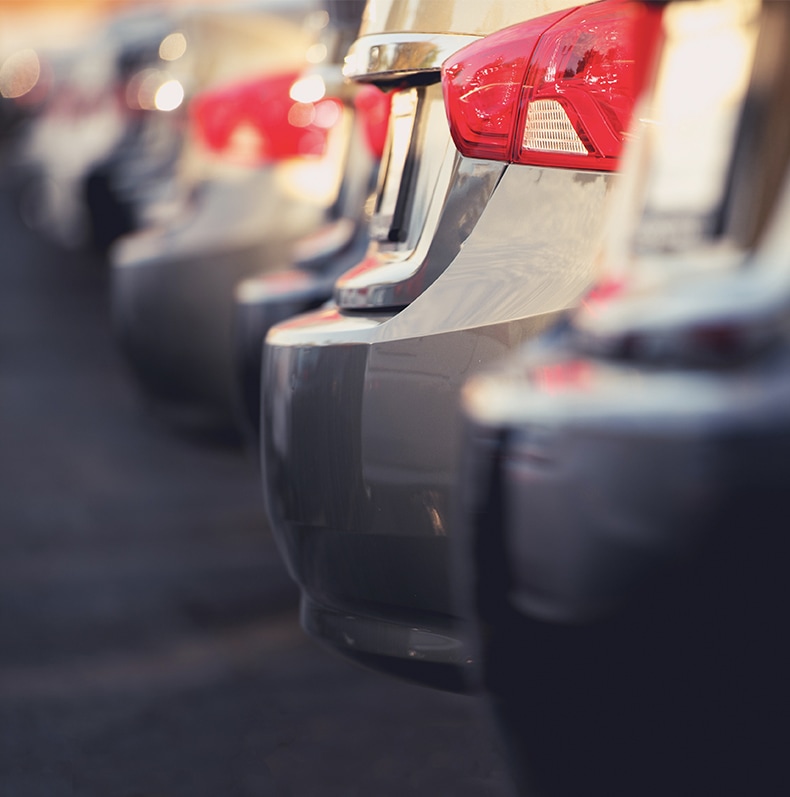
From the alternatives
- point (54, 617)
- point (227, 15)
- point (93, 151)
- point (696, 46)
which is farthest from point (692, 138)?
point (93, 151)

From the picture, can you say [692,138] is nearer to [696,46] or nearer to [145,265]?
[696,46]

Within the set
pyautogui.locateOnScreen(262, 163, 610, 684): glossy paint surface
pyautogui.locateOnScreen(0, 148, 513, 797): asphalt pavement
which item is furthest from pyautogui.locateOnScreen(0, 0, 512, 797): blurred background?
pyautogui.locateOnScreen(262, 163, 610, 684): glossy paint surface

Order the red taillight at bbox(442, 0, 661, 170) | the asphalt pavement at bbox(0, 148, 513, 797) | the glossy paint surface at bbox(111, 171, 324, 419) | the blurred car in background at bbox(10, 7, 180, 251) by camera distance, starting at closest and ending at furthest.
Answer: the red taillight at bbox(442, 0, 661, 170), the asphalt pavement at bbox(0, 148, 513, 797), the glossy paint surface at bbox(111, 171, 324, 419), the blurred car in background at bbox(10, 7, 180, 251)

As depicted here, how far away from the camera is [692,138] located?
5.07ft

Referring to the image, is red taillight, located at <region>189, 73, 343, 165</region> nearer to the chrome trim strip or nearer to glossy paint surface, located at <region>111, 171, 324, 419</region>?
glossy paint surface, located at <region>111, 171, 324, 419</region>

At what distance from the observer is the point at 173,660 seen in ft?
11.7

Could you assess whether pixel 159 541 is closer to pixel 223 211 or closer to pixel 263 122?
pixel 223 211

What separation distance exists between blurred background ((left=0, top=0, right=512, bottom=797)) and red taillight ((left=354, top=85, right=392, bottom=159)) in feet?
0.29

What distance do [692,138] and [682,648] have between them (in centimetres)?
55

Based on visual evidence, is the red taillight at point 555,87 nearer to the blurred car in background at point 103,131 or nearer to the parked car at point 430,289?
the parked car at point 430,289

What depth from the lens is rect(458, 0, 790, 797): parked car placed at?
144 centimetres

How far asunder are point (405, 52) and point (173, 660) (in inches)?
70.4

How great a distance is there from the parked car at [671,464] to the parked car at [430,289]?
0.59 metres

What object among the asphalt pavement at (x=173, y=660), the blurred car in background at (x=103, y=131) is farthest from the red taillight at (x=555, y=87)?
the blurred car in background at (x=103, y=131)
